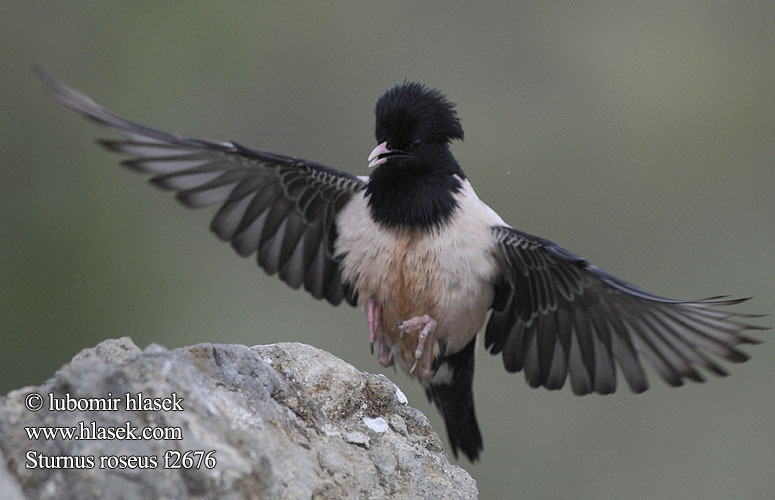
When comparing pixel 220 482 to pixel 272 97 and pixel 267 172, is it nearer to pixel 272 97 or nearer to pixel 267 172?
pixel 267 172

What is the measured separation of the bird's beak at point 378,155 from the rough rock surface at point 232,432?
5.19 ft

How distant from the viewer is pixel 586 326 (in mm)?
6047

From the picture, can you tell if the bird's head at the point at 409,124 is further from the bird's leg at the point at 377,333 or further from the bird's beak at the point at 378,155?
the bird's leg at the point at 377,333

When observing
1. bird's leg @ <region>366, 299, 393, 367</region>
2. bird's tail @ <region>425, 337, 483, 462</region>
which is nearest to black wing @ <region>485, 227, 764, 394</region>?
bird's tail @ <region>425, 337, 483, 462</region>

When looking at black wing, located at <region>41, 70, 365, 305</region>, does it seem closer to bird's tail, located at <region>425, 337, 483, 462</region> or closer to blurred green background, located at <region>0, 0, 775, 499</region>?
bird's tail, located at <region>425, 337, 483, 462</region>

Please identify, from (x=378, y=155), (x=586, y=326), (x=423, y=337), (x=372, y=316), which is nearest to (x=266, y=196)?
(x=378, y=155)

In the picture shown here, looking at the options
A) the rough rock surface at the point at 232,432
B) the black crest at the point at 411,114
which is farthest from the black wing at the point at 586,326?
the rough rock surface at the point at 232,432

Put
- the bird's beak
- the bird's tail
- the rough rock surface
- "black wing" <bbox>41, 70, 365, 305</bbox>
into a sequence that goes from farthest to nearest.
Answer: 1. the bird's tail
2. the bird's beak
3. "black wing" <bbox>41, 70, 365, 305</bbox>
4. the rough rock surface

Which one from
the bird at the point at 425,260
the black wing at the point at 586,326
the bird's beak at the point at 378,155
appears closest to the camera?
the black wing at the point at 586,326

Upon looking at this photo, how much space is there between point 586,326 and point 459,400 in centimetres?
117

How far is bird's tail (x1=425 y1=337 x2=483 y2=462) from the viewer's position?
666cm

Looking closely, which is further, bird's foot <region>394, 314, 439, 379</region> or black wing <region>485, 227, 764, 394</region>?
bird's foot <region>394, 314, 439, 379</region>

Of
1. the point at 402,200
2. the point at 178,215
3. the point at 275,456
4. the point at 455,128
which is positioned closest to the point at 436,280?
the point at 402,200

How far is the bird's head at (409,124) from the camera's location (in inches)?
247
